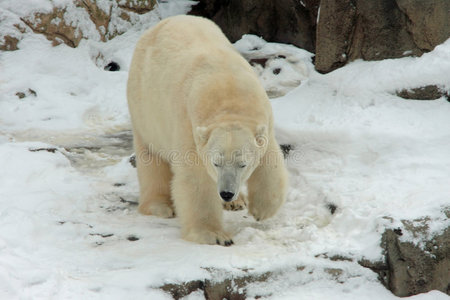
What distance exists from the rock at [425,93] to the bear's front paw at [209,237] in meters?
2.57

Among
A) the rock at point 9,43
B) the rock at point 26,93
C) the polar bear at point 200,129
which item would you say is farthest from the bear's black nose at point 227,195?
the rock at point 9,43

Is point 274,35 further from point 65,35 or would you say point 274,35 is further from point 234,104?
point 234,104

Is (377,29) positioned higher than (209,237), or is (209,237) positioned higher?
(377,29)

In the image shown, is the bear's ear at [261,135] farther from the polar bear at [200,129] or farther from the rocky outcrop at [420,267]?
the rocky outcrop at [420,267]

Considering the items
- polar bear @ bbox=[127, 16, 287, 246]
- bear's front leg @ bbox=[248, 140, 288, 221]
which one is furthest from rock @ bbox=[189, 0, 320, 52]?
bear's front leg @ bbox=[248, 140, 288, 221]

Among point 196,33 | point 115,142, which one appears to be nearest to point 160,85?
point 196,33

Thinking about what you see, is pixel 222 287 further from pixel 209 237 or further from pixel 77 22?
pixel 77 22

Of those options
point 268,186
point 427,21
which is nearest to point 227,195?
Result: point 268,186

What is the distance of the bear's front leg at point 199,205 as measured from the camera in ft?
13.9

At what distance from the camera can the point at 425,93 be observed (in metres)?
5.54

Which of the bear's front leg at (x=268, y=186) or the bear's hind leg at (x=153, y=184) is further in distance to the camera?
the bear's hind leg at (x=153, y=184)

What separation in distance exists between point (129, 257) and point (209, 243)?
0.61 meters

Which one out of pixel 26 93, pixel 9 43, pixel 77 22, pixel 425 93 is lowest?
pixel 26 93

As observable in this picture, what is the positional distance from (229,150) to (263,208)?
33.3 inches
